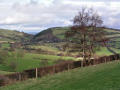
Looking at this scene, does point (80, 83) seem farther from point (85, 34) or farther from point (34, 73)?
point (85, 34)

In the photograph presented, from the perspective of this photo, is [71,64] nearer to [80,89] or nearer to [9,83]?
[9,83]

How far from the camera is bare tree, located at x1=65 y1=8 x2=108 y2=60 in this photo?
3081 cm

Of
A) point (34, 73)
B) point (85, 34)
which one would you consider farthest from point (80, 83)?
point (85, 34)

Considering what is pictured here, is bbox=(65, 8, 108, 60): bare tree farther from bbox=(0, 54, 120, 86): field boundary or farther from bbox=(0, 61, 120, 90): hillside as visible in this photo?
bbox=(0, 61, 120, 90): hillside

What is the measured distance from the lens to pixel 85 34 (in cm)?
3109

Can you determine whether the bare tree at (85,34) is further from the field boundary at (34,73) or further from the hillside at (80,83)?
the hillside at (80,83)

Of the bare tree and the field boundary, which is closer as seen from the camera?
the field boundary

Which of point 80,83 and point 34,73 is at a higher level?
point 80,83

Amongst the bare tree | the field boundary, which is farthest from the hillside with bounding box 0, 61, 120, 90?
the bare tree

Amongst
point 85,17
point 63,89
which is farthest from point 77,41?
point 63,89

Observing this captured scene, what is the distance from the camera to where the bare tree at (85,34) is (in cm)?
3081

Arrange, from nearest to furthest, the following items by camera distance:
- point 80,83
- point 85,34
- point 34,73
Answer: point 80,83
point 34,73
point 85,34

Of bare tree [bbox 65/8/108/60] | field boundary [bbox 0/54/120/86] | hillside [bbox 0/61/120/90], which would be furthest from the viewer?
bare tree [bbox 65/8/108/60]

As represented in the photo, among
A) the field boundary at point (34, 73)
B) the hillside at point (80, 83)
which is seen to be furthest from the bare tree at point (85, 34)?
the hillside at point (80, 83)
